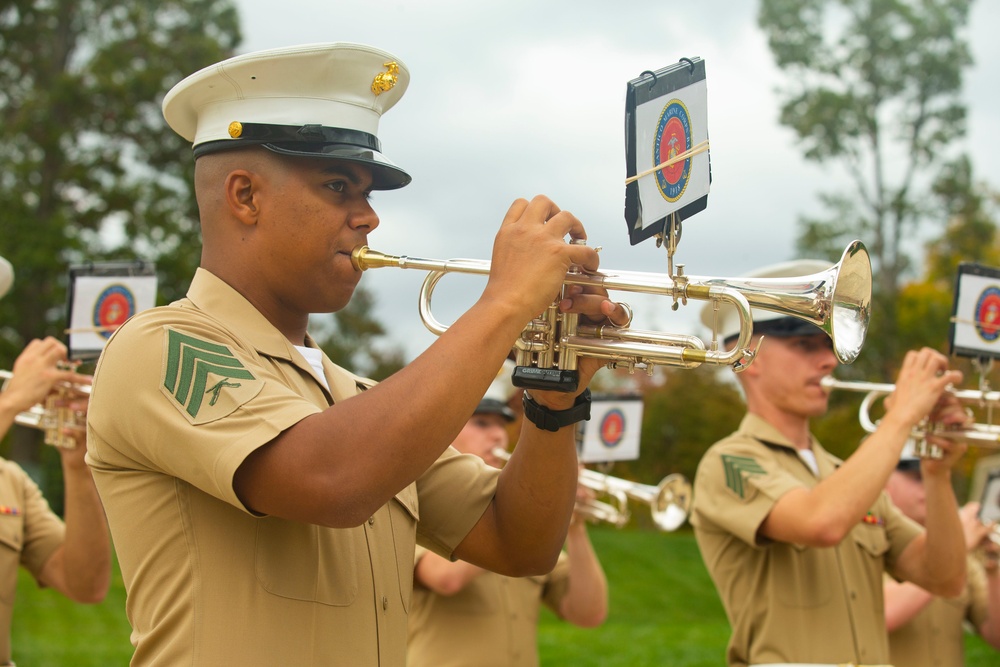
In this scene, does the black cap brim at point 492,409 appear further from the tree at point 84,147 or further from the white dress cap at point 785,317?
the tree at point 84,147

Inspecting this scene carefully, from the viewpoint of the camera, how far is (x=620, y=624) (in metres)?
15.3

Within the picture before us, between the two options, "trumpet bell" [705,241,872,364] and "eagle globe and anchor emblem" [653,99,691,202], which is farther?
"trumpet bell" [705,241,872,364]

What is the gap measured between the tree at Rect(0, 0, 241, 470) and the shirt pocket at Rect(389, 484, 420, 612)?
66.2 ft

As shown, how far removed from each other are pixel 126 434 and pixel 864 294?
202 centimetres

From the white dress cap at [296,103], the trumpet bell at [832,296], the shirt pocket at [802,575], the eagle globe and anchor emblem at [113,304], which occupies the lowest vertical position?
the shirt pocket at [802,575]

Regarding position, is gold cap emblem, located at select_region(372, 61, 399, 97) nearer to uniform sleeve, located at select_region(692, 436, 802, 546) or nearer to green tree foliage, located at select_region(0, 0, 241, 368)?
uniform sleeve, located at select_region(692, 436, 802, 546)

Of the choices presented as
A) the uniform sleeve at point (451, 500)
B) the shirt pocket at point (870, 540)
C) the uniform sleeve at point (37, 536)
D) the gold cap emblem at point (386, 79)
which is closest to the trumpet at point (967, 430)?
the shirt pocket at point (870, 540)

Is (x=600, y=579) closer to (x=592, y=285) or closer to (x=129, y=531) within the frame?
(x=592, y=285)

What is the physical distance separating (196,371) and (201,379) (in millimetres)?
22

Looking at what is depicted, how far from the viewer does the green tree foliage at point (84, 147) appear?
2309 centimetres

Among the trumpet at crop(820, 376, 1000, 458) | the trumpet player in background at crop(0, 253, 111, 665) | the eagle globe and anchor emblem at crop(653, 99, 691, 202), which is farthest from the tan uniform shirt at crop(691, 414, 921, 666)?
the trumpet player in background at crop(0, 253, 111, 665)

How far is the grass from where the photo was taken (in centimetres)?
1157

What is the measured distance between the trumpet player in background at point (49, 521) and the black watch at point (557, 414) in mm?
2540

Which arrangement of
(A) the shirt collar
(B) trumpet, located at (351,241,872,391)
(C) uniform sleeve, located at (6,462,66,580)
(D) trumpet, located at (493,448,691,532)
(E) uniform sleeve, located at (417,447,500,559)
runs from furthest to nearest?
1. (D) trumpet, located at (493,448,691,532)
2. (C) uniform sleeve, located at (6,462,66,580)
3. (E) uniform sleeve, located at (417,447,500,559)
4. (B) trumpet, located at (351,241,872,391)
5. (A) the shirt collar
